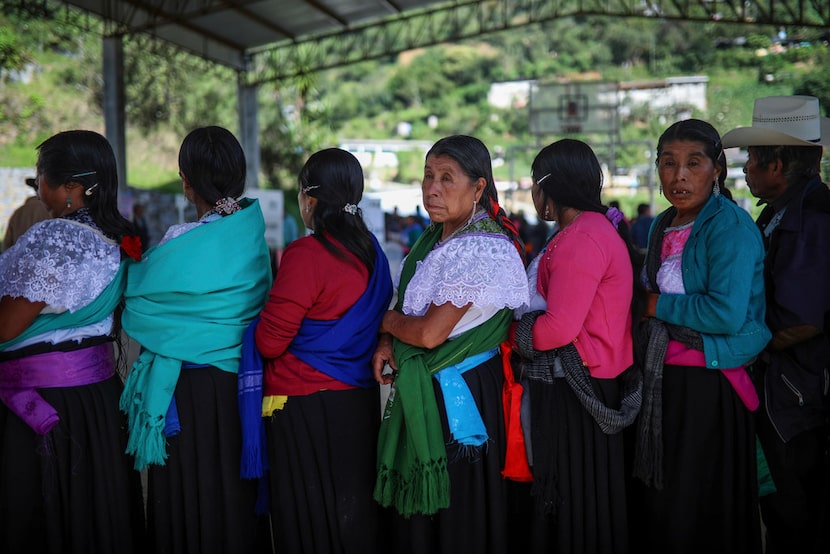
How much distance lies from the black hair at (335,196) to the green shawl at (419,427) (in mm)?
366

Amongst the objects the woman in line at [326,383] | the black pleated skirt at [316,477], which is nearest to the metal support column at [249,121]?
the woman in line at [326,383]

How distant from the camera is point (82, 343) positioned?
2.65 meters

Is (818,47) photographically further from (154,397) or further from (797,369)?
(154,397)

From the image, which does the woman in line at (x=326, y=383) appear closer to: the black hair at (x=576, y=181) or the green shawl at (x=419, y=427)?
the green shawl at (x=419, y=427)

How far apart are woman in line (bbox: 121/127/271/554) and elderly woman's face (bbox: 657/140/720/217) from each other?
4.84ft

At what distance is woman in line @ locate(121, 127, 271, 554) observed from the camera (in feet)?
8.58

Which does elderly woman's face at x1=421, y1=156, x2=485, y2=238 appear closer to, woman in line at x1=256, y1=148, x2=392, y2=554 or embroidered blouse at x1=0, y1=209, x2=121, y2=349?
woman in line at x1=256, y1=148, x2=392, y2=554

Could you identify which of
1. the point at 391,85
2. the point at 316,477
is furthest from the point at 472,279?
the point at 391,85

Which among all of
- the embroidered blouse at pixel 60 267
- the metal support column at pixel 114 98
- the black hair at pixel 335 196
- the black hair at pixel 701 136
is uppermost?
the metal support column at pixel 114 98

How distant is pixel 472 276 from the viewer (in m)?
2.43

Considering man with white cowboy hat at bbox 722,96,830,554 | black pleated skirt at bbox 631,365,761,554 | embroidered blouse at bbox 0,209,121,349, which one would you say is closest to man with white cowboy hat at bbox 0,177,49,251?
embroidered blouse at bbox 0,209,121,349

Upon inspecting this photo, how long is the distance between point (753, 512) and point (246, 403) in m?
1.76

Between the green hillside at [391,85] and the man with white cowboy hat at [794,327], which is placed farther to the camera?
the green hillside at [391,85]

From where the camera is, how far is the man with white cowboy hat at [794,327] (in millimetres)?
2680
